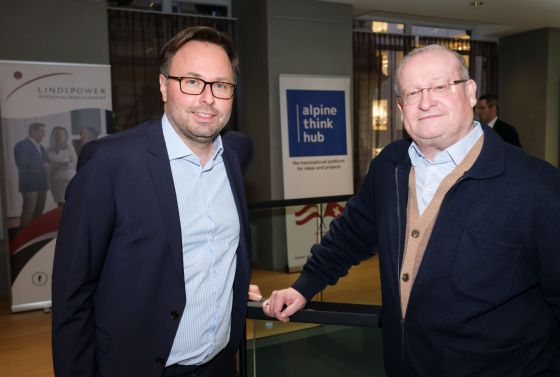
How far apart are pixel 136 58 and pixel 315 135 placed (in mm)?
2571

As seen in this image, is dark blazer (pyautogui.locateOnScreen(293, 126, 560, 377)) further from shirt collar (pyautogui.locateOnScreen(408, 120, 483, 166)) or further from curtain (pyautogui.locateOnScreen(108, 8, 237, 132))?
curtain (pyautogui.locateOnScreen(108, 8, 237, 132))

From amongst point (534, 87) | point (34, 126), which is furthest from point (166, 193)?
point (534, 87)

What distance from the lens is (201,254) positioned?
155 cm

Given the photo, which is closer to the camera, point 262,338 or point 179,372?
point 179,372

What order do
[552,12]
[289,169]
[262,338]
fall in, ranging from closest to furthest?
1. [262,338]
2. [289,169]
3. [552,12]

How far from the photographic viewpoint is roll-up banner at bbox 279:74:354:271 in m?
6.58

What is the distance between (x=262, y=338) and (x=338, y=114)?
5384 mm

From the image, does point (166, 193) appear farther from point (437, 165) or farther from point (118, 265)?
point (437, 165)

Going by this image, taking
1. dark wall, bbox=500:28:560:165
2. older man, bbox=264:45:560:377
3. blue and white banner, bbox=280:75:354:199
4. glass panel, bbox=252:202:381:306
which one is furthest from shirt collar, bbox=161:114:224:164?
dark wall, bbox=500:28:560:165

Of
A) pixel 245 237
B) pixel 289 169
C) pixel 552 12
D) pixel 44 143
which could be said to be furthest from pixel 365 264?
pixel 552 12

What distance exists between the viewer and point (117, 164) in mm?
1423

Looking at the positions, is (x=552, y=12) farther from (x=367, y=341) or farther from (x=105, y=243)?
(x=105, y=243)

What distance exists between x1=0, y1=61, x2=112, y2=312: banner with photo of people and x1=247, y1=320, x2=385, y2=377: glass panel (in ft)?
13.4

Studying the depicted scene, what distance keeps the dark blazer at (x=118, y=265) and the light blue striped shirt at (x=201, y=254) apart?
64 mm
